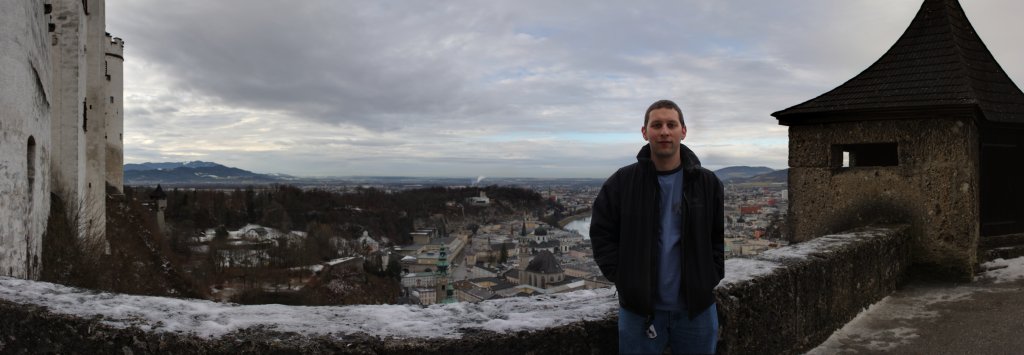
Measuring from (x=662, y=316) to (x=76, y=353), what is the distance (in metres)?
2.13

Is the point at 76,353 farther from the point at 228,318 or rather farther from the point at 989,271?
the point at 989,271

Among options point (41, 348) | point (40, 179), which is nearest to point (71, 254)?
point (40, 179)

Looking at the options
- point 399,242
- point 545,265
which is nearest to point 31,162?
point 545,265

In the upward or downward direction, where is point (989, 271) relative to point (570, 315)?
downward

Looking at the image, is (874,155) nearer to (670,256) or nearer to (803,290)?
(803,290)

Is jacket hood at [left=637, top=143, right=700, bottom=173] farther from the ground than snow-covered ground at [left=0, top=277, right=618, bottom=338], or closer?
farther from the ground

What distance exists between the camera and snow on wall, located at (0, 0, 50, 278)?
5789mm

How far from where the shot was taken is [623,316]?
7.11 ft

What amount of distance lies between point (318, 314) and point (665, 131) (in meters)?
1.49

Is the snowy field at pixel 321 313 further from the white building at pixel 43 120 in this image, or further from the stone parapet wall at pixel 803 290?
the white building at pixel 43 120

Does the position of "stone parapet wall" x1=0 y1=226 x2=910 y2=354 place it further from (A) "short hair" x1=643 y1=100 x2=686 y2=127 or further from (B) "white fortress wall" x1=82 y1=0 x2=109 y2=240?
(B) "white fortress wall" x1=82 y1=0 x2=109 y2=240

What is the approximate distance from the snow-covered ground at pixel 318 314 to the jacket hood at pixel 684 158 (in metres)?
0.64


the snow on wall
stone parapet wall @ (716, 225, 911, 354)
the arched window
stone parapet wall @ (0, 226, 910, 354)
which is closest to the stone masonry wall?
stone parapet wall @ (716, 225, 911, 354)

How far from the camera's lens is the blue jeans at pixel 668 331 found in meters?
2.14
